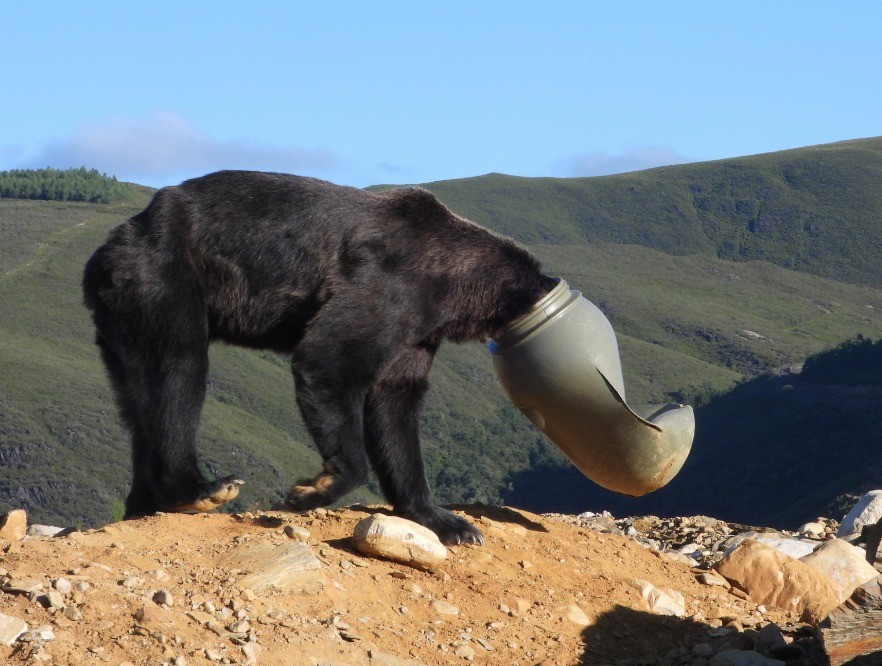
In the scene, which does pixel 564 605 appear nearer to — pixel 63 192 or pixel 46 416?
pixel 46 416

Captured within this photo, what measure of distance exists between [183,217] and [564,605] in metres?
3.24

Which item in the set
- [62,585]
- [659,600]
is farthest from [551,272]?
[62,585]

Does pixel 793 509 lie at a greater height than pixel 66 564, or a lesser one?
lesser

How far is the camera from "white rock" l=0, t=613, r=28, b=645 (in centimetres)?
472

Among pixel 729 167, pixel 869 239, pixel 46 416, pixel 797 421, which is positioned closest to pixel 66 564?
pixel 46 416

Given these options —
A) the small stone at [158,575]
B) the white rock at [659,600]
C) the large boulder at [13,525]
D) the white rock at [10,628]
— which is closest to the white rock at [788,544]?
the white rock at [659,600]

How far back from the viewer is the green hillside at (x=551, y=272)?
34219mm

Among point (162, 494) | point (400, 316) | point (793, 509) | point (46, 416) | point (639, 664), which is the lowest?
point (793, 509)

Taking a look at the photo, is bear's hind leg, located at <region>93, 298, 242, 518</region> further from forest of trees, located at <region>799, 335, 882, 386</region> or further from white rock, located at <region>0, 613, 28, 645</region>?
forest of trees, located at <region>799, 335, 882, 386</region>

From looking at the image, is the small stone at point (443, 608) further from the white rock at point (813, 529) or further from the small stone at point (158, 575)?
the white rock at point (813, 529)

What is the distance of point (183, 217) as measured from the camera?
7266 mm

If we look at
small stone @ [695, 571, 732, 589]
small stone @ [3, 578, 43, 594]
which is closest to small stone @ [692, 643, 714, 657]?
small stone @ [695, 571, 732, 589]

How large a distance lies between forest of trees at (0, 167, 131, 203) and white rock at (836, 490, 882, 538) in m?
66.2

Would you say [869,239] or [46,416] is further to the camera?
[869,239]
